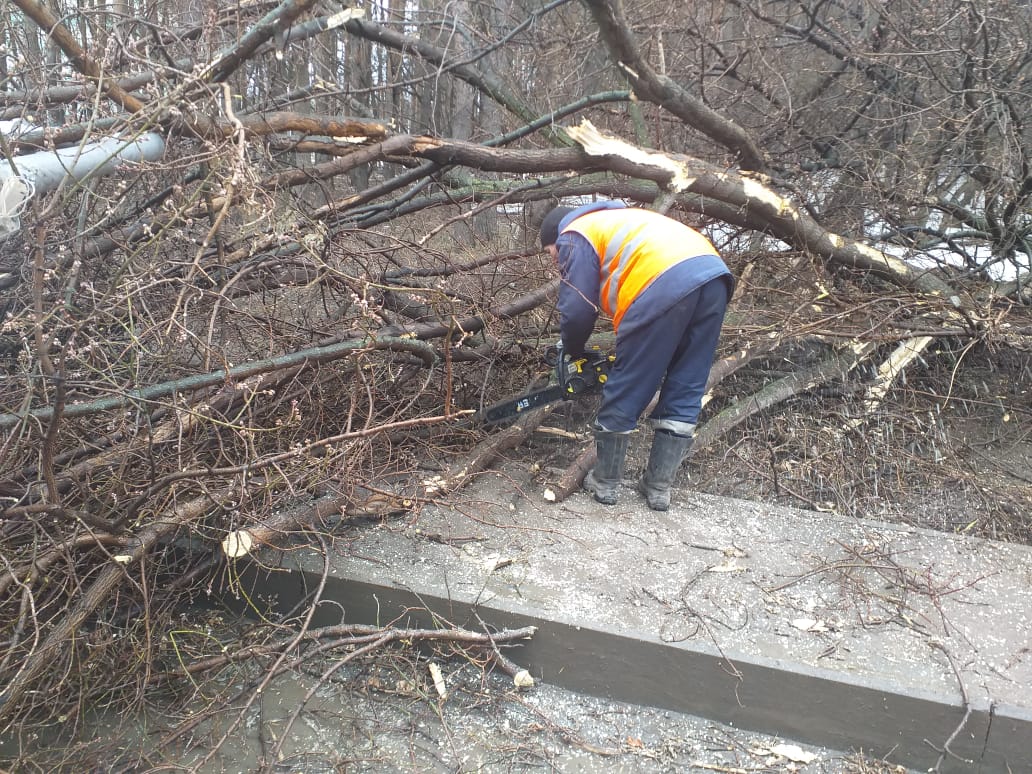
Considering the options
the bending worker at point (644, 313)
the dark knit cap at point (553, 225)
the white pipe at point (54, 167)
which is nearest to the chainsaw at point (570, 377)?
the bending worker at point (644, 313)

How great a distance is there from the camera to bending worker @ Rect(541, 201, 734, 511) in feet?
9.29

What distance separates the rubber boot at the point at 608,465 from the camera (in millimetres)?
3141

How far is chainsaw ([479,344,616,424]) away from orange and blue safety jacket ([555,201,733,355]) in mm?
115

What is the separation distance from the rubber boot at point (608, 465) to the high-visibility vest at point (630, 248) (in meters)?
0.55

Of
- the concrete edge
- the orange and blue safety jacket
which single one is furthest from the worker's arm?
the concrete edge

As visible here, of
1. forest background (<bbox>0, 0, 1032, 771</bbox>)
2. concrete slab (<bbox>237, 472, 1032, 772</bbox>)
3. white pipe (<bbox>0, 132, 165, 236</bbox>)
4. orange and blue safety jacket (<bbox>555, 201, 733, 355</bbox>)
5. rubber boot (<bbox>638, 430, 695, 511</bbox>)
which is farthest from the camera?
rubber boot (<bbox>638, 430, 695, 511</bbox>)

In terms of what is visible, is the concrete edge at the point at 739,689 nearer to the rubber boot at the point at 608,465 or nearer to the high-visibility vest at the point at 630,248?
the rubber boot at the point at 608,465

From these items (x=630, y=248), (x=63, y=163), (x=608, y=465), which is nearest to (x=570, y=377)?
(x=608, y=465)

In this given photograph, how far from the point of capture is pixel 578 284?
9.94 feet

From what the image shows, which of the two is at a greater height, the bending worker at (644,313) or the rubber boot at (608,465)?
the bending worker at (644,313)

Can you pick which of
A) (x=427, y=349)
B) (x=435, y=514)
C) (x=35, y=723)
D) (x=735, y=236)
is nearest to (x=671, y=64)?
(x=735, y=236)

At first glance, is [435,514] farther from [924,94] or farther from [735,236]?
[924,94]

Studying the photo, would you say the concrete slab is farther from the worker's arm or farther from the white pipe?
the white pipe

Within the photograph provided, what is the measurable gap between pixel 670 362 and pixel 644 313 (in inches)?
14.2
